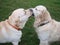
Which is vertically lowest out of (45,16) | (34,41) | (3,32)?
(34,41)

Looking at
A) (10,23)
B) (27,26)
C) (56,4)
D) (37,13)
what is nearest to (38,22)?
(37,13)

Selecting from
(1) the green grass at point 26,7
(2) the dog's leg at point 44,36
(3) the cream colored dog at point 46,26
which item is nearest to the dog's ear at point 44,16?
(3) the cream colored dog at point 46,26

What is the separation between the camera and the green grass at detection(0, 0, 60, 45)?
13.8ft

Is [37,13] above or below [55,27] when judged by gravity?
above

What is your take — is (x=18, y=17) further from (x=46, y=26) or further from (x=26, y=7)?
(x=26, y=7)

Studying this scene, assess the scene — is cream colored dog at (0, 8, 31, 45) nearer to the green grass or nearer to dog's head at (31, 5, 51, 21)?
dog's head at (31, 5, 51, 21)

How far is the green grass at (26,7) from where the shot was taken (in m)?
4.21

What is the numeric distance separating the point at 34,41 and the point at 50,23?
0.65m

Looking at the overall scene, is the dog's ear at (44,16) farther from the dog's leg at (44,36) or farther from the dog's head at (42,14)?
the dog's leg at (44,36)

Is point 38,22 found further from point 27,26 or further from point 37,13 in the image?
point 27,26

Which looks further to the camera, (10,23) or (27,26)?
(27,26)

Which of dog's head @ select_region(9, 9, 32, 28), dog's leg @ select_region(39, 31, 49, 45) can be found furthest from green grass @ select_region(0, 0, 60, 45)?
dog's head @ select_region(9, 9, 32, 28)

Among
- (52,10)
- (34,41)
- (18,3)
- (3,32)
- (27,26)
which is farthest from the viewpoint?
(18,3)

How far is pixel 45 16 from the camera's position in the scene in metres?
3.68
